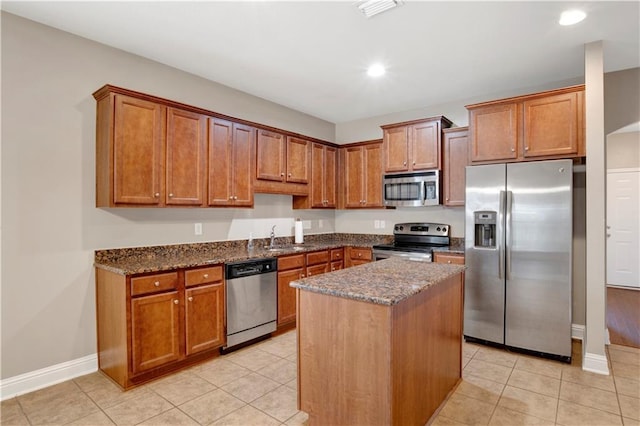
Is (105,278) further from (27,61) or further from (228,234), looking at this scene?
(27,61)

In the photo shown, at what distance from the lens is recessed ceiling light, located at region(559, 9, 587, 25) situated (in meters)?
2.55

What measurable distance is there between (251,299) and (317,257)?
1150 millimetres

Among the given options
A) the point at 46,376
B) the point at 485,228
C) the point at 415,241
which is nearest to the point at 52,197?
the point at 46,376

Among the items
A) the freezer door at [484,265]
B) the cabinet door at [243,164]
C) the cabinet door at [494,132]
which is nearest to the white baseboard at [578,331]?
the freezer door at [484,265]

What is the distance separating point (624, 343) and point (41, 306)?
5.53 m

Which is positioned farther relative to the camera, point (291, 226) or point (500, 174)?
point (291, 226)

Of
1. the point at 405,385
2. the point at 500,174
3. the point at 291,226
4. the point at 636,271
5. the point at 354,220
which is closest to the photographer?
the point at 405,385

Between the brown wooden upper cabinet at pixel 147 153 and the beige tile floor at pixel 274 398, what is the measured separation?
1509 mm

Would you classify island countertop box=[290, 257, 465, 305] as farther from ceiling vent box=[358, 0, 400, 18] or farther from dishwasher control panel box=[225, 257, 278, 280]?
ceiling vent box=[358, 0, 400, 18]

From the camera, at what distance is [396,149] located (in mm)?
4656

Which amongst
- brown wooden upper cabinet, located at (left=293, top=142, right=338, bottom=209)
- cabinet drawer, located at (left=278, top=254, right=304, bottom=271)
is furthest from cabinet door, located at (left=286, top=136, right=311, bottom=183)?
cabinet drawer, located at (left=278, top=254, right=304, bottom=271)

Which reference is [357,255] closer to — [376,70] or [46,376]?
[376,70]

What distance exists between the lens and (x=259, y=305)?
3.58m

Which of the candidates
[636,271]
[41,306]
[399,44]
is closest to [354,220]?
[399,44]
